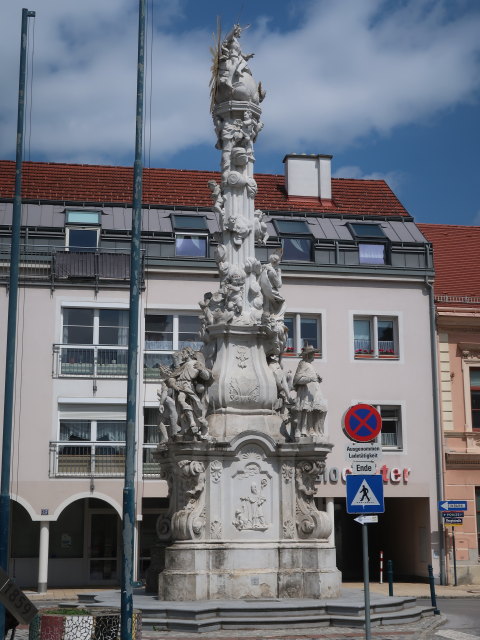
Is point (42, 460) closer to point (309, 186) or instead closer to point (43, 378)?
point (43, 378)

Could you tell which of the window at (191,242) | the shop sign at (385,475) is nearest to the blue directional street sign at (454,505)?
the shop sign at (385,475)

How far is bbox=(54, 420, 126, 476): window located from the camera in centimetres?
3114

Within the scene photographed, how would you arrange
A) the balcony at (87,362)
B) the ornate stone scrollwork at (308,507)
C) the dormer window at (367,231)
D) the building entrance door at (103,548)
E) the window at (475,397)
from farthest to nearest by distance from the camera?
1. the dormer window at (367,231)
2. the window at (475,397)
3. the building entrance door at (103,548)
4. the balcony at (87,362)
5. the ornate stone scrollwork at (308,507)

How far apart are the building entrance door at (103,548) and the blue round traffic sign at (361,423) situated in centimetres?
2118

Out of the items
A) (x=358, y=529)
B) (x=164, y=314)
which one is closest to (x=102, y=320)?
(x=164, y=314)

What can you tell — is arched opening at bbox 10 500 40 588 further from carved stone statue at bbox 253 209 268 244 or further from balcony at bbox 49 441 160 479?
carved stone statue at bbox 253 209 268 244

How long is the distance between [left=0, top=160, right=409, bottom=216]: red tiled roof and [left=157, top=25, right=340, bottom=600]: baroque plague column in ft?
51.9

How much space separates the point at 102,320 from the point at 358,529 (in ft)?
40.1

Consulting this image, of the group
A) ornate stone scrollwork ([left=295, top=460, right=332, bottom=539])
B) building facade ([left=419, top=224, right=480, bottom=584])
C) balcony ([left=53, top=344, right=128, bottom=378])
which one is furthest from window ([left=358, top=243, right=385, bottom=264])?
ornate stone scrollwork ([left=295, top=460, right=332, bottom=539])

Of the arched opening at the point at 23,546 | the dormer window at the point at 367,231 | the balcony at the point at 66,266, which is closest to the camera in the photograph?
the arched opening at the point at 23,546

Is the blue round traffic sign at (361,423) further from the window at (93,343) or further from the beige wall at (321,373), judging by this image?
the window at (93,343)

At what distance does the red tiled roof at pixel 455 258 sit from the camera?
36.7 metres

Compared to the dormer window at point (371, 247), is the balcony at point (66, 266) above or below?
below

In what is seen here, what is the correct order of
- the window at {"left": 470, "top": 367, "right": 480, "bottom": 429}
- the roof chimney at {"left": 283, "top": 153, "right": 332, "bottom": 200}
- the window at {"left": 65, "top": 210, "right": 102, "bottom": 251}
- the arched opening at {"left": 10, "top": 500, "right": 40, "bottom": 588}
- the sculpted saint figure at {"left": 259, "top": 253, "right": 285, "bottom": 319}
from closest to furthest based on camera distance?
the sculpted saint figure at {"left": 259, "top": 253, "right": 285, "bottom": 319}
the arched opening at {"left": 10, "top": 500, "right": 40, "bottom": 588}
the window at {"left": 65, "top": 210, "right": 102, "bottom": 251}
the window at {"left": 470, "top": 367, "right": 480, "bottom": 429}
the roof chimney at {"left": 283, "top": 153, "right": 332, "bottom": 200}
